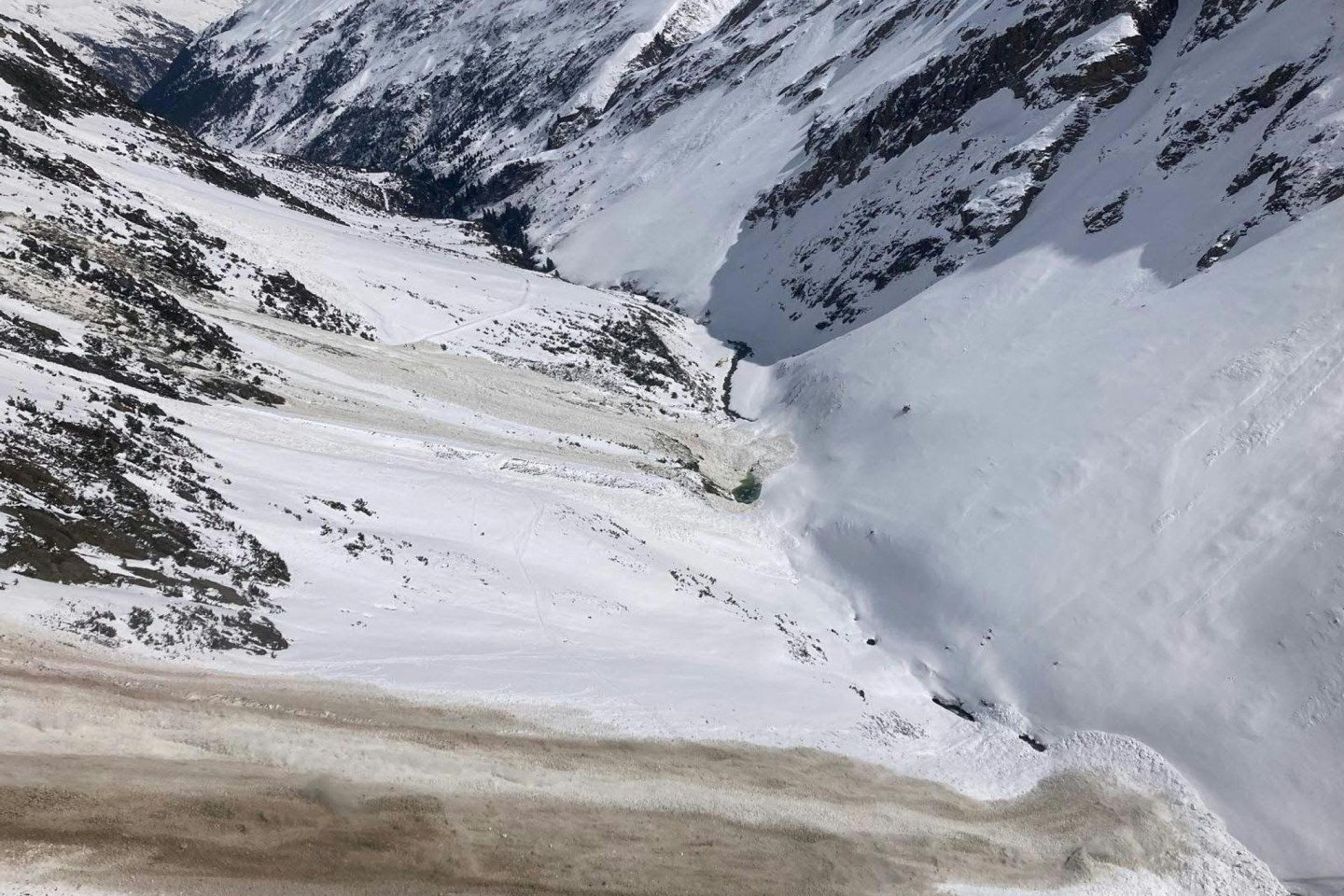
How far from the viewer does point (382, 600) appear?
650 inches

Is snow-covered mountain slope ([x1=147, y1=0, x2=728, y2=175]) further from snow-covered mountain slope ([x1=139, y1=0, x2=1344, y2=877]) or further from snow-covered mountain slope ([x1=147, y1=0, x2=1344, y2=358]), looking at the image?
snow-covered mountain slope ([x1=139, y1=0, x2=1344, y2=877])

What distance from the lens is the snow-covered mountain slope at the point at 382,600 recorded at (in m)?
11.8

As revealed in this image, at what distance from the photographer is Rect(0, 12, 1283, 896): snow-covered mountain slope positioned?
11820mm

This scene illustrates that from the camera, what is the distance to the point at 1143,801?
746 inches

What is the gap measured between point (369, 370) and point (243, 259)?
1016 centimetres

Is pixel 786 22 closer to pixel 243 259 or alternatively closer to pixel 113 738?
pixel 243 259

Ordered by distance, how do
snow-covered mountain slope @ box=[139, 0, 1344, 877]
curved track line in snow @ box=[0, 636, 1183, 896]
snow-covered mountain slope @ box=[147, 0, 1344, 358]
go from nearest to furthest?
curved track line in snow @ box=[0, 636, 1183, 896]
snow-covered mountain slope @ box=[139, 0, 1344, 877]
snow-covered mountain slope @ box=[147, 0, 1344, 358]

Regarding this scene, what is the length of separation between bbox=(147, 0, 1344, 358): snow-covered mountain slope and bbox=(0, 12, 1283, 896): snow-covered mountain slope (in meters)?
25.0

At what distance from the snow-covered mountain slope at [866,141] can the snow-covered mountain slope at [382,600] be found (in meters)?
25.0

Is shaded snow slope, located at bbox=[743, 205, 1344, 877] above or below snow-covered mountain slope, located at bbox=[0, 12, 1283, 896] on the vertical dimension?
below

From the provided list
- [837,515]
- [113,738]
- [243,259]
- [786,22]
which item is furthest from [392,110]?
[113,738]

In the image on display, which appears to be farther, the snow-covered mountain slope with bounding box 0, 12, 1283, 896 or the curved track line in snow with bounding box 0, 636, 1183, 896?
the snow-covered mountain slope with bounding box 0, 12, 1283, 896

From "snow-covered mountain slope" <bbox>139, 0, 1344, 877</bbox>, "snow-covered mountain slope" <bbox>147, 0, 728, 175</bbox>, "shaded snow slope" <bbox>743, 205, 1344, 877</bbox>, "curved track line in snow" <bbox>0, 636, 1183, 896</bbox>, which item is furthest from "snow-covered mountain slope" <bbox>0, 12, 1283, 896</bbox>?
"snow-covered mountain slope" <bbox>147, 0, 728, 175</bbox>

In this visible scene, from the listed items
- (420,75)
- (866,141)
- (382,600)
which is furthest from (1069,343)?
(420,75)
